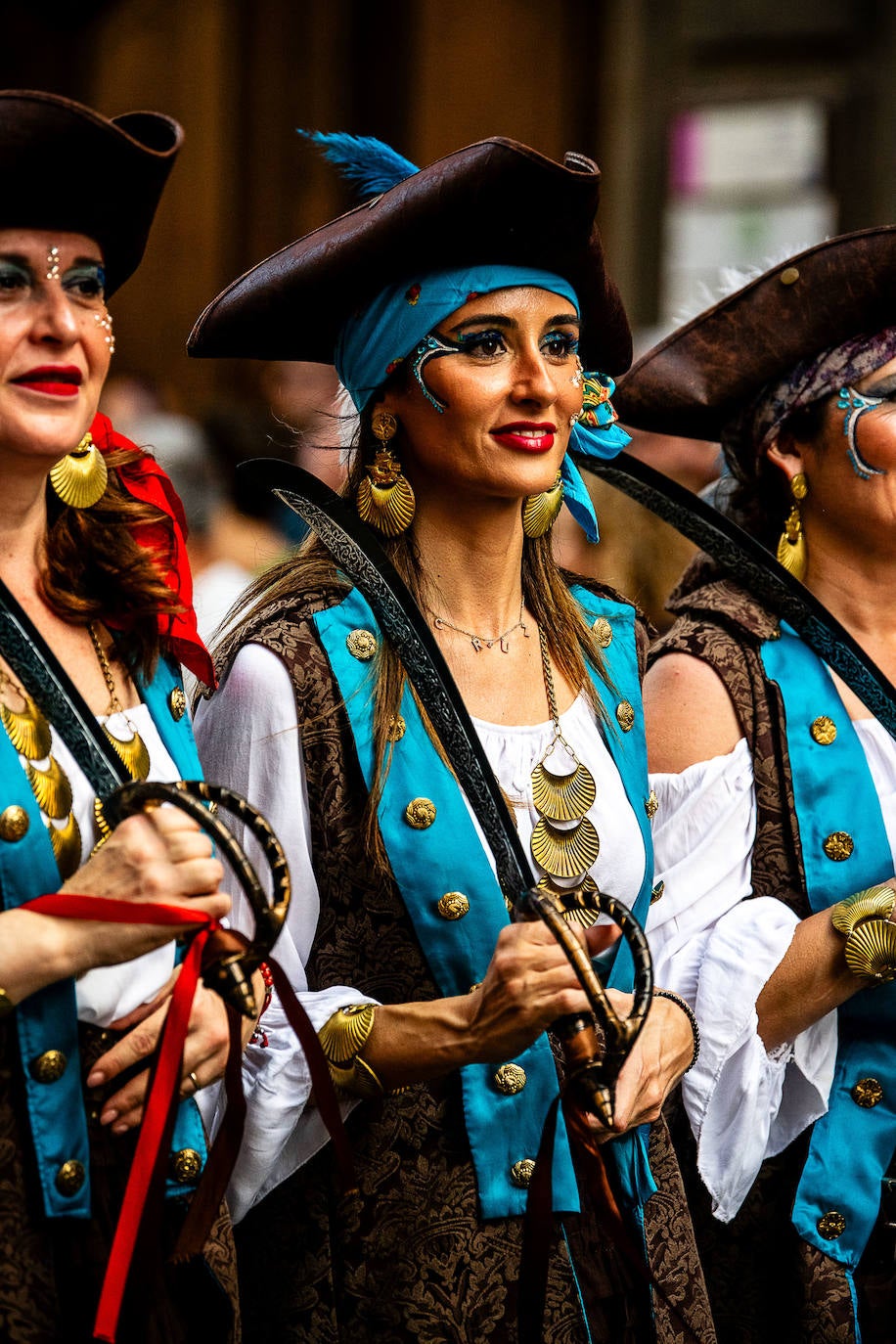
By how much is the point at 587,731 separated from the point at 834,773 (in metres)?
0.45

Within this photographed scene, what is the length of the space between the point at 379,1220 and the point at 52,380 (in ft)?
3.79

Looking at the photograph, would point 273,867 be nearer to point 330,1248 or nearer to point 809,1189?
point 330,1248

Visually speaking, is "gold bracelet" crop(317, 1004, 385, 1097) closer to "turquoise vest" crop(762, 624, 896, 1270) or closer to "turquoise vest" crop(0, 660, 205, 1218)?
"turquoise vest" crop(0, 660, 205, 1218)

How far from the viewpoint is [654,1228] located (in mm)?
2582

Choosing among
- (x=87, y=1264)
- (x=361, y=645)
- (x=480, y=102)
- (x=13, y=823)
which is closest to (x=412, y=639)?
(x=361, y=645)

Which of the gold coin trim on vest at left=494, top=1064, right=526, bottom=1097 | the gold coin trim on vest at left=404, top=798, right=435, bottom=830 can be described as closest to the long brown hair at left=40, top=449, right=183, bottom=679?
the gold coin trim on vest at left=404, top=798, right=435, bottom=830

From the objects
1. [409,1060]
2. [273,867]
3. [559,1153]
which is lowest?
[559,1153]

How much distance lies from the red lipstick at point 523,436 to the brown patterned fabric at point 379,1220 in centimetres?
39

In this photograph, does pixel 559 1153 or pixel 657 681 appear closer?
pixel 559 1153

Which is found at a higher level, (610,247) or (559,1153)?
(610,247)

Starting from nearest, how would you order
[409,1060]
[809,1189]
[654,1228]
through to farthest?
[409,1060] → [654,1228] → [809,1189]

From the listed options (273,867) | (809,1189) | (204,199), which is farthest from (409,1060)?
(204,199)

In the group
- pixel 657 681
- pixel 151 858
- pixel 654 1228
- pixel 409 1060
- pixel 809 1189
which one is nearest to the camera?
pixel 151 858

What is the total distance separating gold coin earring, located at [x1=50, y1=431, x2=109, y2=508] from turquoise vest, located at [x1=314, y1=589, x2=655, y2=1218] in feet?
1.25
